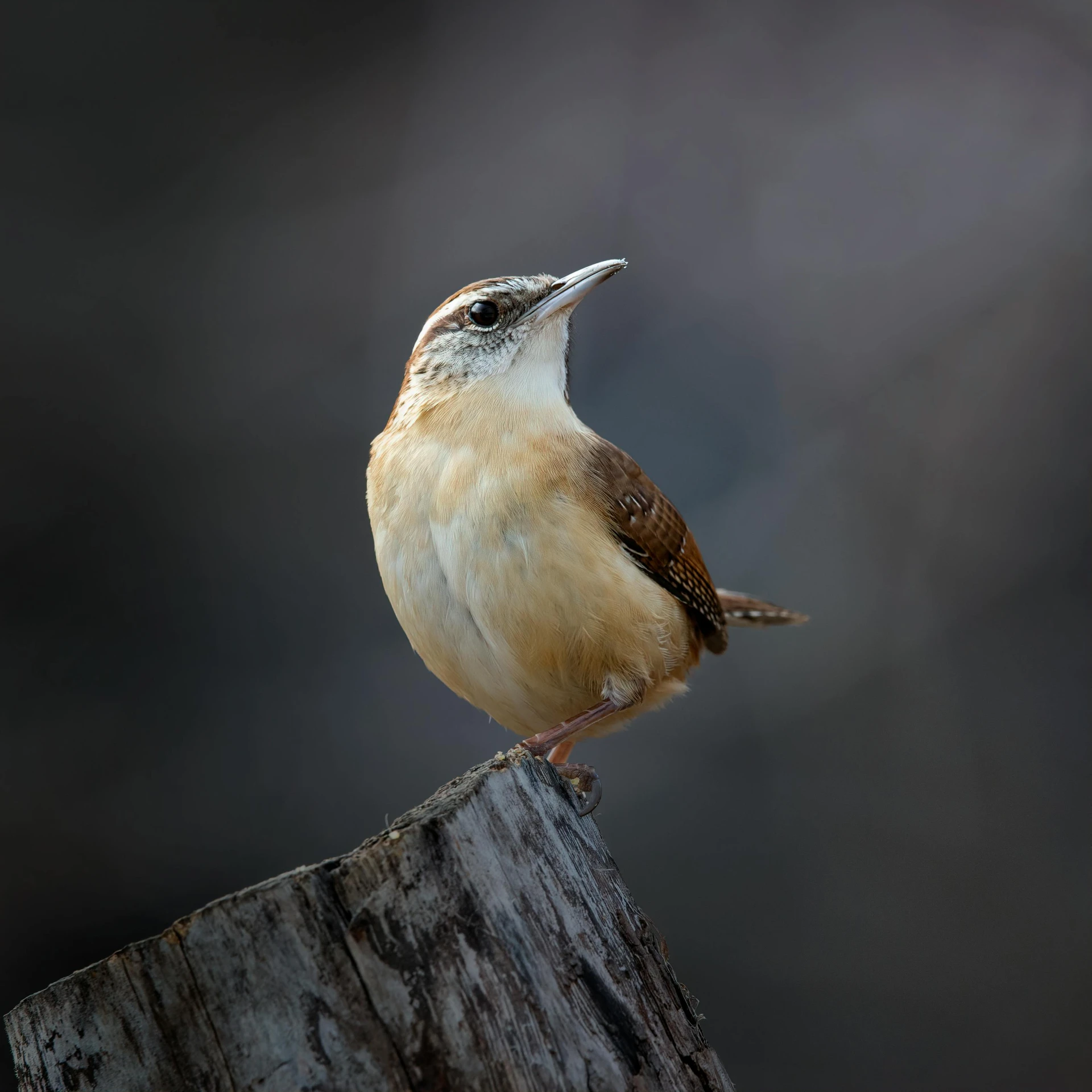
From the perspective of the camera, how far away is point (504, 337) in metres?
2.65

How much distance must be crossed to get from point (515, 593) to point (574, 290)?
0.99 metres

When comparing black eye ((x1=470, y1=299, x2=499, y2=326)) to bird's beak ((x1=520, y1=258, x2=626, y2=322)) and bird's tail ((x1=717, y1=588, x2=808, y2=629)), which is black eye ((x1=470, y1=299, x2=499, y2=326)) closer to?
bird's beak ((x1=520, y1=258, x2=626, y2=322))

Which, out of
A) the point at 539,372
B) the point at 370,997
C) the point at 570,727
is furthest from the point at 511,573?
the point at 370,997

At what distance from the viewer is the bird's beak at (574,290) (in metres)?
2.65

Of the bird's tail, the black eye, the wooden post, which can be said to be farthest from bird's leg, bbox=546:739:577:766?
the wooden post

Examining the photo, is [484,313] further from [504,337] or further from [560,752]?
[560,752]

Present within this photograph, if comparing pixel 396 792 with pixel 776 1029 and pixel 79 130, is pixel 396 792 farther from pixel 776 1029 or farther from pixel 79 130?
pixel 79 130

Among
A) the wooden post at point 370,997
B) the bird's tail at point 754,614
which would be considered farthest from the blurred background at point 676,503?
the wooden post at point 370,997

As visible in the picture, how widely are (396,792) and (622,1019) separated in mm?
2813

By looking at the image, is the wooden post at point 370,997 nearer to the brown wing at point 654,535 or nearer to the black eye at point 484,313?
the brown wing at point 654,535

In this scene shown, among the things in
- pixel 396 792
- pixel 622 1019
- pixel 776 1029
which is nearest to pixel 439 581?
pixel 622 1019

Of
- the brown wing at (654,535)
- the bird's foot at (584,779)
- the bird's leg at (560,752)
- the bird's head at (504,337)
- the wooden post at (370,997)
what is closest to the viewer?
the wooden post at (370,997)

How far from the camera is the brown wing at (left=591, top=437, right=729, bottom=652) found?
2467 millimetres

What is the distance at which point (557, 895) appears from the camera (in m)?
1.38
